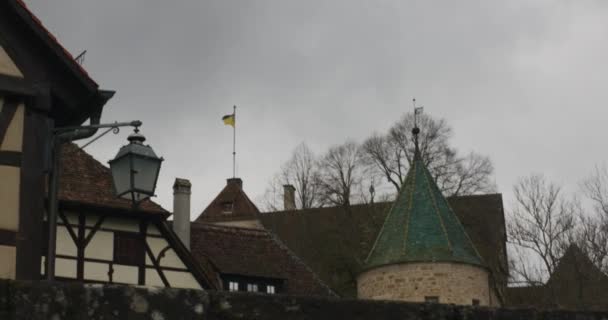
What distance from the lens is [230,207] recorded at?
60.3 meters

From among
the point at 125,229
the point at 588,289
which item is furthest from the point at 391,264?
the point at 125,229

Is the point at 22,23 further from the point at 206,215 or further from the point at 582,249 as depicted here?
the point at 206,215

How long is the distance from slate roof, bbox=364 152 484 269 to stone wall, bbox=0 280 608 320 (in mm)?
31045

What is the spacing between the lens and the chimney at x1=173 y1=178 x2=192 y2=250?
26.0m

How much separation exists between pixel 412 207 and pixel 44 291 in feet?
113

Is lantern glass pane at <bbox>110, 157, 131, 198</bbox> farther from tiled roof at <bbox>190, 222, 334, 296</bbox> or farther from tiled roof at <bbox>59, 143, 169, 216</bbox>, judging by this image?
tiled roof at <bbox>190, 222, 334, 296</bbox>

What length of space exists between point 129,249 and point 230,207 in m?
39.8

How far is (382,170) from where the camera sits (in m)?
55.8

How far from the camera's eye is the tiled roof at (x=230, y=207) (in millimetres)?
59250

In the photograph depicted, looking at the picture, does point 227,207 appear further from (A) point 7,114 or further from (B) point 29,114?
(A) point 7,114

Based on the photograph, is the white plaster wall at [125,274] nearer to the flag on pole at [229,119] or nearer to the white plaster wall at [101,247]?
the white plaster wall at [101,247]

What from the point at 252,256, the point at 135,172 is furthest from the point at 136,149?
the point at 252,256

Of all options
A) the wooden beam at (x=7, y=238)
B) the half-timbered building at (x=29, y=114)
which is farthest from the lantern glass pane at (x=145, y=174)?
the wooden beam at (x=7, y=238)

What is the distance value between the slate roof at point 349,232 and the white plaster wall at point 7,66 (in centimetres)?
3638
